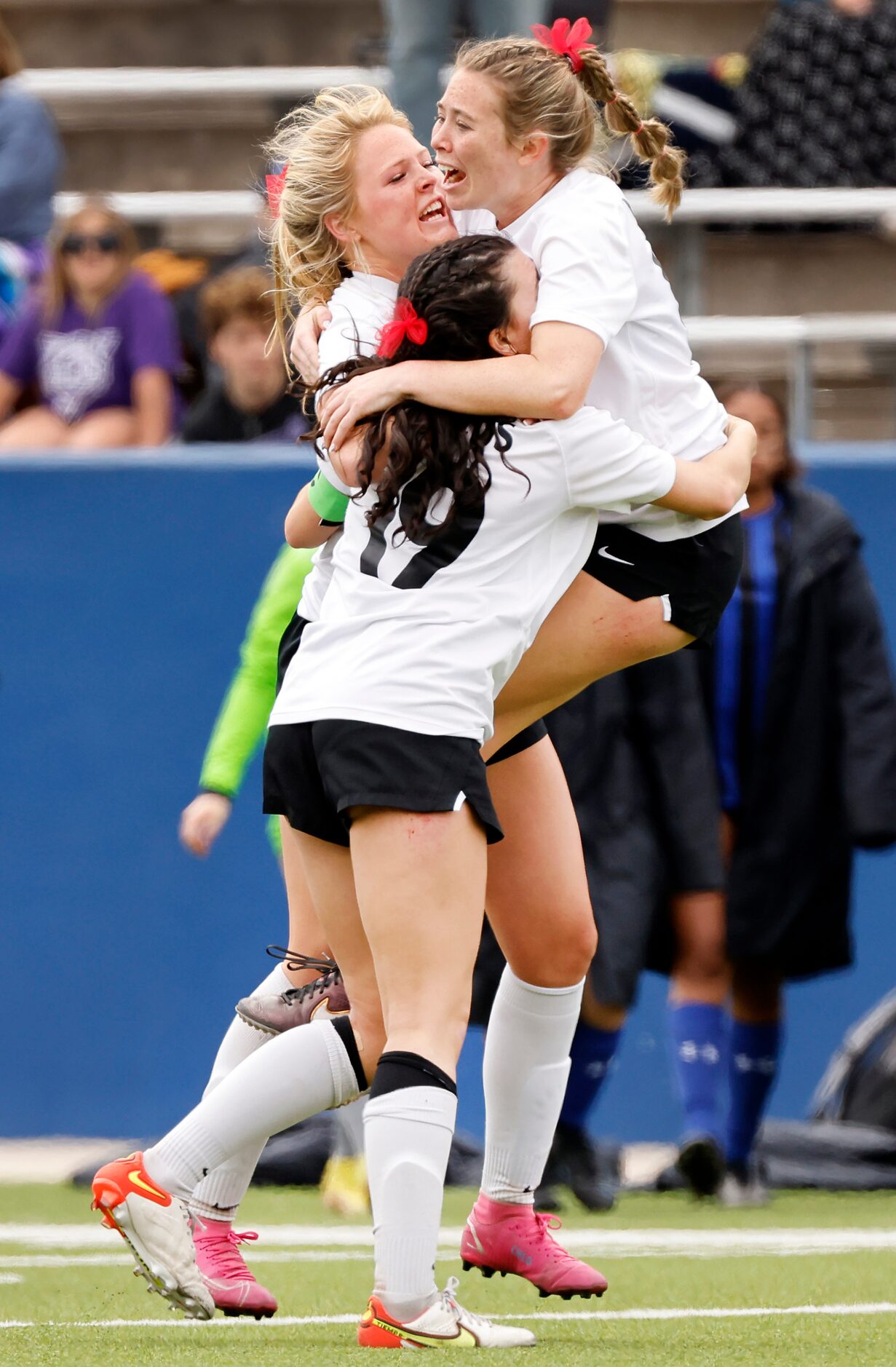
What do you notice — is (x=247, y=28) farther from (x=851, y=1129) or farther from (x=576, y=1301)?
(x=576, y=1301)

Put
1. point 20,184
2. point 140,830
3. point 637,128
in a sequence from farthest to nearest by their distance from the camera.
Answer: point 20,184, point 140,830, point 637,128

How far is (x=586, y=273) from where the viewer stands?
293 cm

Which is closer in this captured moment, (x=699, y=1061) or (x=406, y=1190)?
(x=406, y=1190)

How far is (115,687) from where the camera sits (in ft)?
22.2

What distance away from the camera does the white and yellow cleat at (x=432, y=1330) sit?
2893mm

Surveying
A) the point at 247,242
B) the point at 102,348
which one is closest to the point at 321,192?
the point at 102,348

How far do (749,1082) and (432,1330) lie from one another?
9.93 feet

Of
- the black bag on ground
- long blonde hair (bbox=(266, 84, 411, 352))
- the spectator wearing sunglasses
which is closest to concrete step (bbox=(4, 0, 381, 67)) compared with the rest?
the spectator wearing sunglasses

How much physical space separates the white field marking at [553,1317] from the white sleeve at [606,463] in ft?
4.35

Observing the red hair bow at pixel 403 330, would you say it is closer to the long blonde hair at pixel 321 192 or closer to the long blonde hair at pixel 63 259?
the long blonde hair at pixel 321 192

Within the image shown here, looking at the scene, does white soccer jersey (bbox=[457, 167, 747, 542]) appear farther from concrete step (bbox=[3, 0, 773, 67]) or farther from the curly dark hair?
concrete step (bbox=[3, 0, 773, 67])

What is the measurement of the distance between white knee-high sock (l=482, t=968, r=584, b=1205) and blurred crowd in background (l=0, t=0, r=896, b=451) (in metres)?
3.56

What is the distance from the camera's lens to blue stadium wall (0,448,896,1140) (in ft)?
21.4

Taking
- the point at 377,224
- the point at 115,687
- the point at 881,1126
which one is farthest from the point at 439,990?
the point at 115,687
